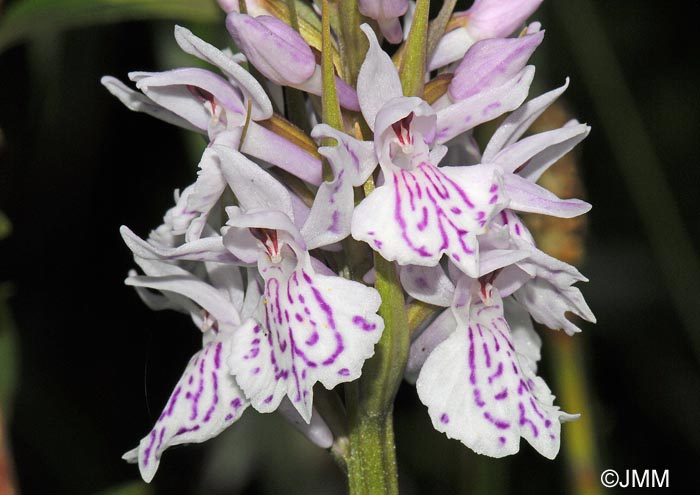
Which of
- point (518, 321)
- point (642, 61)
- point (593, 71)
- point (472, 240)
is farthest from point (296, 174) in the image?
point (642, 61)

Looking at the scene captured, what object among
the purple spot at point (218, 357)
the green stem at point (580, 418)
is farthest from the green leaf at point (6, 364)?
the green stem at point (580, 418)

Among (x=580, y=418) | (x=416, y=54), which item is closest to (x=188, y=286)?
(x=416, y=54)

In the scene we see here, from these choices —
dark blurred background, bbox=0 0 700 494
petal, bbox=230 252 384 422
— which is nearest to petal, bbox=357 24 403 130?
petal, bbox=230 252 384 422

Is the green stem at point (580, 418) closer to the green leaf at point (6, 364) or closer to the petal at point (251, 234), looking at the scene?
the petal at point (251, 234)

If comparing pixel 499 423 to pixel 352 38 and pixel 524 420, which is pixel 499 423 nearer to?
pixel 524 420

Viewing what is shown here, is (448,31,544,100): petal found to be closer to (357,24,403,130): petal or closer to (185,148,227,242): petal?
(357,24,403,130): petal
